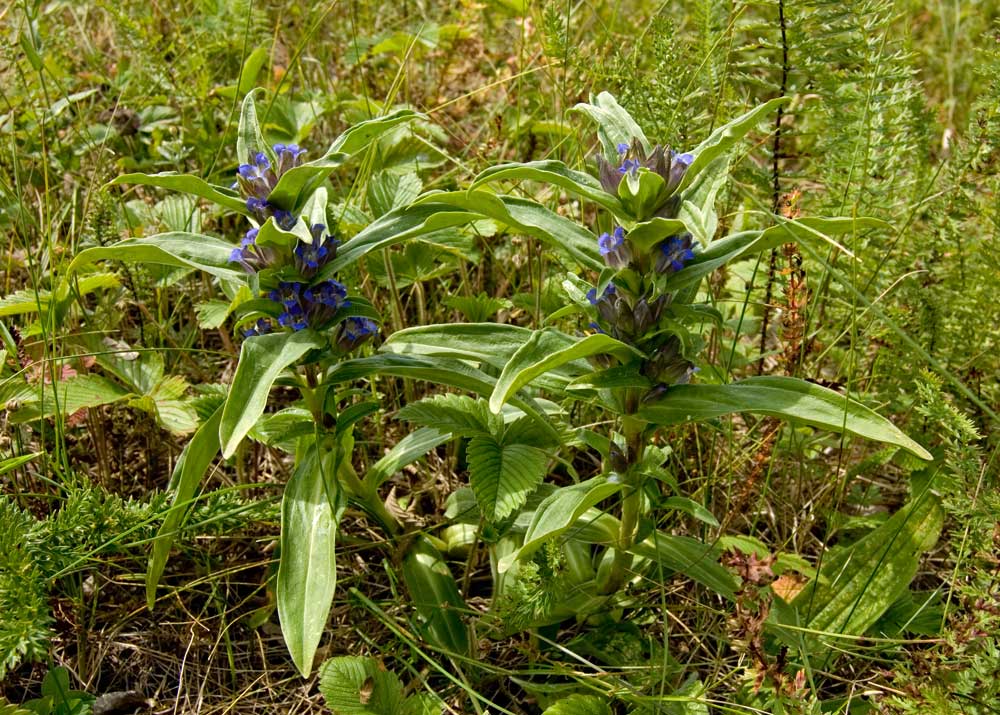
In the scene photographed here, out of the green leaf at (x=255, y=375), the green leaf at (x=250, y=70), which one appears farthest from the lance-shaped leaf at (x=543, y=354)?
the green leaf at (x=250, y=70)

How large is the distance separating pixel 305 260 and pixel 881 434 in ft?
4.14

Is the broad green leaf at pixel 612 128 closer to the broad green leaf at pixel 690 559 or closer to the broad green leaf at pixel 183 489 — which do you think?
the broad green leaf at pixel 690 559

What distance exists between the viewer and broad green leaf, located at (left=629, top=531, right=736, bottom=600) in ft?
7.33

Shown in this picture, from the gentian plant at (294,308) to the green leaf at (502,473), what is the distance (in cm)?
30

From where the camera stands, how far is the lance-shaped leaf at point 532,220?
6.32 feet

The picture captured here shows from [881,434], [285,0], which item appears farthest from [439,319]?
[285,0]

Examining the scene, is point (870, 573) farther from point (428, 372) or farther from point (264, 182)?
point (264, 182)

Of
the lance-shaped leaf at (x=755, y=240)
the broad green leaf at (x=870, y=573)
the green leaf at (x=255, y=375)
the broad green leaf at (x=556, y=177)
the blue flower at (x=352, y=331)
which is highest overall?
the broad green leaf at (x=556, y=177)

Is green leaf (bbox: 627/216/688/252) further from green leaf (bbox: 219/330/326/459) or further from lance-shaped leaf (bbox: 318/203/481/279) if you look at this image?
green leaf (bbox: 219/330/326/459)

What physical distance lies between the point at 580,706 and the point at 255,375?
0.99 metres

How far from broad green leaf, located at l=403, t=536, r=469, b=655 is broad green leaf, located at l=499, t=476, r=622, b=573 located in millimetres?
418

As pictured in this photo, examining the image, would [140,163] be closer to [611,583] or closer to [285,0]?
[285,0]

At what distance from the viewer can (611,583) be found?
2.38 meters

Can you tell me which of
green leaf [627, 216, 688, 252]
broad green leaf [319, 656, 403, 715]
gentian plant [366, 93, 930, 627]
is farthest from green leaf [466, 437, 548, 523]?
green leaf [627, 216, 688, 252]
